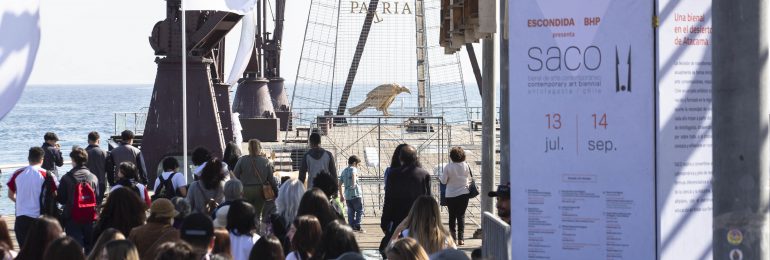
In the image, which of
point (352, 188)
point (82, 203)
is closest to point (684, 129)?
point (82, 203)

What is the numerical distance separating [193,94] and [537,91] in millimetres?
14677

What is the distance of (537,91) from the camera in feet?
27.8

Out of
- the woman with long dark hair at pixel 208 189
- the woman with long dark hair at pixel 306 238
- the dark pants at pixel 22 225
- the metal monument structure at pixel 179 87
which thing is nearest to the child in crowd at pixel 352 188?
the woman with long dark hair at pixel 208 189

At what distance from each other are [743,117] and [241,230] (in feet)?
13.8

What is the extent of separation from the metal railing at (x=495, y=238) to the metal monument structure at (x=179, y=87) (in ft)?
38.4

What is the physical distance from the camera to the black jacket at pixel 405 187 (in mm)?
13016

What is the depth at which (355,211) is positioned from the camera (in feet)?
56.0

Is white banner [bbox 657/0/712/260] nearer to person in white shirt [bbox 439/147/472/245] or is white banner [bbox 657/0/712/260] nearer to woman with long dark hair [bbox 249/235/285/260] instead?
woman with long dark hair [bbox 249/235/285/260]

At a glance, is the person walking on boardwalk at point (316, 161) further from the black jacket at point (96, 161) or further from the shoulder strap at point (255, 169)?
the black jacket at point (96, 161)

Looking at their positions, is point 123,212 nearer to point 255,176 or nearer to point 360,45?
point 255,176

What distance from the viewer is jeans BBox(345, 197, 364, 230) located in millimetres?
16828

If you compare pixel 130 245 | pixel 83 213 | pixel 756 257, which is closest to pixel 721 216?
pixel 756 257

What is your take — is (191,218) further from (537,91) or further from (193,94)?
(193,94)

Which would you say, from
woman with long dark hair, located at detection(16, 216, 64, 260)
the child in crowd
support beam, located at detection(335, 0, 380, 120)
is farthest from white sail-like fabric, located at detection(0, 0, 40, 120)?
support beam, located at detection(335, 0, 380, 120)
